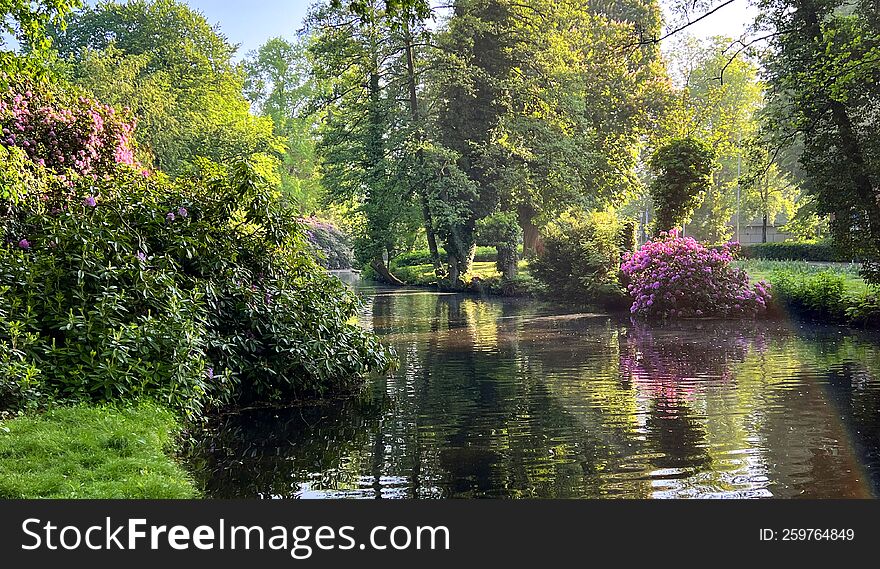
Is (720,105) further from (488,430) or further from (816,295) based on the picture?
(488,430)

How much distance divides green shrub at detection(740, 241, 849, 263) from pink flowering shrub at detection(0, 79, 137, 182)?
88.7 ft

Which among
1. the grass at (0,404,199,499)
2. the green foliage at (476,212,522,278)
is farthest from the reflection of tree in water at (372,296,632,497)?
the green foliage at (476,212,522,278)

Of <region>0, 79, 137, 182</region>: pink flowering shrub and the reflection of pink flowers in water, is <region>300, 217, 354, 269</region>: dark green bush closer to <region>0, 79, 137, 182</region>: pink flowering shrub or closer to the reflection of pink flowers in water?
the reflection of pink flowers in water

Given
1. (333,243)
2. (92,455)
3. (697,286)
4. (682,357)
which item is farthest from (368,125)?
(92,455)

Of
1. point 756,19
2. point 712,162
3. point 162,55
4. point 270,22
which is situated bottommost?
point 712,162

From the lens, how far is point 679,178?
21547 mm

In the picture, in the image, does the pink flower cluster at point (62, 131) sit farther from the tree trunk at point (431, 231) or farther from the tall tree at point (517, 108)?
the tree trunk at point (431, 231)

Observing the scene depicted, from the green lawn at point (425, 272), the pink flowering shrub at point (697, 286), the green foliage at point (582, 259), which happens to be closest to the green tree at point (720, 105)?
the green lawn at point (425, 272)

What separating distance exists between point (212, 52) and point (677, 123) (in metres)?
21.8

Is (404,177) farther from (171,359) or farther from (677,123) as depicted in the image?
(171,359)

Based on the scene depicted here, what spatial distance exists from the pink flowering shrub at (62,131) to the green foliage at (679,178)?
574 inches

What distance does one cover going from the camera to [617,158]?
37719 millimetres

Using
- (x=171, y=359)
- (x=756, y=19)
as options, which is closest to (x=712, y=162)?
(x=756, y=19)

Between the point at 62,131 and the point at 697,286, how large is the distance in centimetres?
1370
